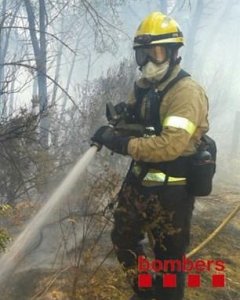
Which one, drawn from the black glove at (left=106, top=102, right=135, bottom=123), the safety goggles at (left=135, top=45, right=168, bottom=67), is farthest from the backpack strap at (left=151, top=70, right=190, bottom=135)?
the black glove at (left=106, top=102, right=135, bottom=123)

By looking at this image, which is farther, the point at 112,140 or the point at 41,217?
the point at 41,217

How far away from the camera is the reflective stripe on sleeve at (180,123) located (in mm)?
2703

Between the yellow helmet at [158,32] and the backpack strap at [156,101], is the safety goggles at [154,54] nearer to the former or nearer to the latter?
the yellow helmet at [158,32]

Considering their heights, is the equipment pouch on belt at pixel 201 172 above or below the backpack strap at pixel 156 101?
below

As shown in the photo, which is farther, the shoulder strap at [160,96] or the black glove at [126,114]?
the black glove at [126,114]

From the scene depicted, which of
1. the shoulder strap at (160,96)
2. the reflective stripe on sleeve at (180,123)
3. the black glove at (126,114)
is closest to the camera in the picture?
the reflective stripe on sleeve at (180,123)

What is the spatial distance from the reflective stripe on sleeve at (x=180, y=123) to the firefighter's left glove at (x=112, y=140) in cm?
34

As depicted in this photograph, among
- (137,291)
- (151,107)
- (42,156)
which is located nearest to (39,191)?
(42,156)

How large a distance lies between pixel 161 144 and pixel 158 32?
2.72ft

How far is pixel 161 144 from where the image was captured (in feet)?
9.00

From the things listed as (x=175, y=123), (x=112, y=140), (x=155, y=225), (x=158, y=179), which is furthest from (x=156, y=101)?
(x=155, y=225)

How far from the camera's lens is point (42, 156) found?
6086 millimetres

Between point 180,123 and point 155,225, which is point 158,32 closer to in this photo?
point 180,123

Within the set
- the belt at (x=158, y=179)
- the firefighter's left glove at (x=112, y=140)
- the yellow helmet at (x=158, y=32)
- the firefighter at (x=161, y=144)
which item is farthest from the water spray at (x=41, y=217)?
the yellow helmet at (x=158, y=32)
